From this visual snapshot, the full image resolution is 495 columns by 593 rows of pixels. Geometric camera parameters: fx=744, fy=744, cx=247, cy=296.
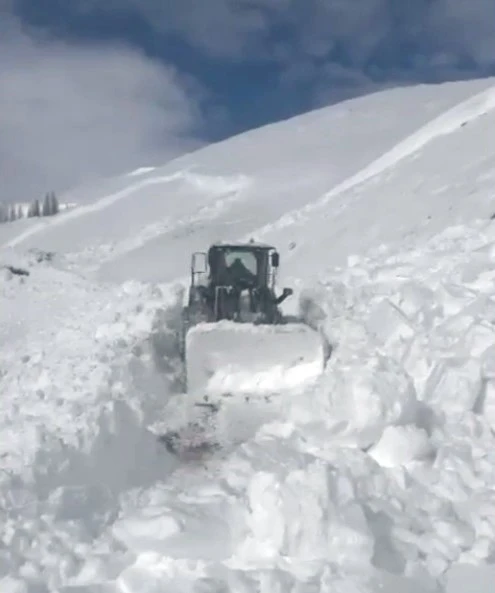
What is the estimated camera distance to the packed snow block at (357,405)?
6.40 metres

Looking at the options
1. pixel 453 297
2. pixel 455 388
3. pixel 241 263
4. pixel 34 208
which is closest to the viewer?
pixel 455 388

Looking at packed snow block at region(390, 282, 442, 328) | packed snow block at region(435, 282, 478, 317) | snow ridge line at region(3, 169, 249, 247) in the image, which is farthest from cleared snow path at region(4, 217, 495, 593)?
snow ridge line at region(3, 169, 249, 247)

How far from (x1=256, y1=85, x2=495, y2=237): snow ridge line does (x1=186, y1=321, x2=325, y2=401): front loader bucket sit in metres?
18.8

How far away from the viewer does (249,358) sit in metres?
8.70

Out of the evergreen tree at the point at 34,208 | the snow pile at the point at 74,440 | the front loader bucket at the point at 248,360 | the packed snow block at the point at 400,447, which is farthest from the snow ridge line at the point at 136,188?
the evergreen tree at the point at 34,208

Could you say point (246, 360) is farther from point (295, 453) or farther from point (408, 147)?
point (408, 147)

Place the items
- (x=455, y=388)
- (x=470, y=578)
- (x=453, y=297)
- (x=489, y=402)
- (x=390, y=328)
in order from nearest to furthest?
(x=470, y=578)
(x=489, y=402)
(x=455, y=388)
(x=390, y=328)
(x=453, y=297)

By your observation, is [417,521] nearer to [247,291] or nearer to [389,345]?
[389,345]

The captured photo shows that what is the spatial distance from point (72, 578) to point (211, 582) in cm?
80

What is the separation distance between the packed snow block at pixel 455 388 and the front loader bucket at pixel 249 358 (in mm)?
1538

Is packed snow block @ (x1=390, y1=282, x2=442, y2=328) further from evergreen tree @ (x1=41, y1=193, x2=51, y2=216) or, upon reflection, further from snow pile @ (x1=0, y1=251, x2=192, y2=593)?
evergreen tree @ (x1=41, y1=193, x2=51, y2=216)

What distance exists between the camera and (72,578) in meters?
4.27

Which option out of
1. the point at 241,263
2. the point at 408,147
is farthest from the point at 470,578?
the point at 408,147

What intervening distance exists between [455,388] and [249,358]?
8.31 ft
